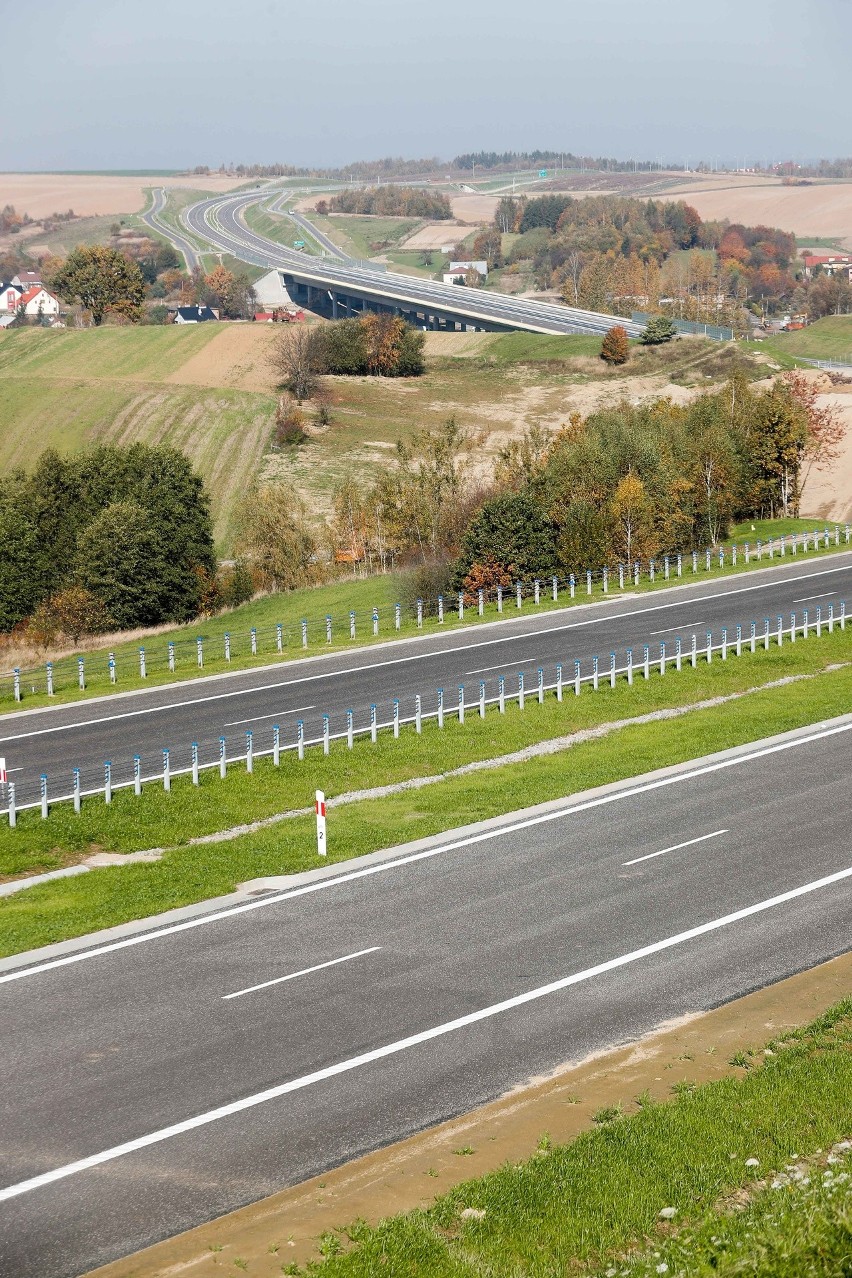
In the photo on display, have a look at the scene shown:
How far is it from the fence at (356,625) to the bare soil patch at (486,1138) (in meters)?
25.2

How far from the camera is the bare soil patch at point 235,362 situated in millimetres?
116938

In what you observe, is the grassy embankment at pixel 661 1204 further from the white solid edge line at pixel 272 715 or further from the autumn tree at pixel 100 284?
the autumn tree at pixel 100 284

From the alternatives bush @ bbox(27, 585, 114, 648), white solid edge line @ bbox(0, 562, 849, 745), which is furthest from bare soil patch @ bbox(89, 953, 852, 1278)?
bush @ bbox(27, 585, 114, 648)

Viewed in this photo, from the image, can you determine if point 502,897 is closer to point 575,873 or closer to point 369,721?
point 575,873

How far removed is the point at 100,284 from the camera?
152m

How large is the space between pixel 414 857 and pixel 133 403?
302 ft

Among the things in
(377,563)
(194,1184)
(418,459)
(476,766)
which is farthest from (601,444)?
(194,1184)

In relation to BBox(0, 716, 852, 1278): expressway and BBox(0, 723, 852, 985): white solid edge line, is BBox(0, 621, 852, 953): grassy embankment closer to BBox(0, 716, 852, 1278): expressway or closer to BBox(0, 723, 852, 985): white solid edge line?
BBox(0, 723, 852, 985): white solid edge line

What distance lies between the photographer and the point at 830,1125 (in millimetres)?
14461

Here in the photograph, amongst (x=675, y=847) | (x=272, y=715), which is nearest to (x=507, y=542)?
(x=272, y=715)

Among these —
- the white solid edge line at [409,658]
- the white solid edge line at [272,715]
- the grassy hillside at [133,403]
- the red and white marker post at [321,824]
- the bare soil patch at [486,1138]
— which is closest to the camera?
the bare soil patch at [486,1138]

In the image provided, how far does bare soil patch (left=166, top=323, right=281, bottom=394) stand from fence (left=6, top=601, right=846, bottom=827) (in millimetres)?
72931

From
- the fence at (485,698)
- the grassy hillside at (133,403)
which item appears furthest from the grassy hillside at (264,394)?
the fence at (485,698)

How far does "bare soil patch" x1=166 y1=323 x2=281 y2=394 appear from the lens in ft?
384
